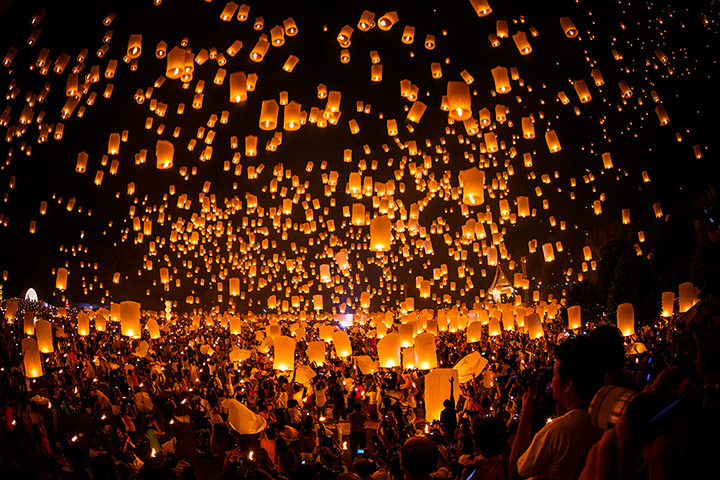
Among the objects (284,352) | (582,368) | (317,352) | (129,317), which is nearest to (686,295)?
(317,352)

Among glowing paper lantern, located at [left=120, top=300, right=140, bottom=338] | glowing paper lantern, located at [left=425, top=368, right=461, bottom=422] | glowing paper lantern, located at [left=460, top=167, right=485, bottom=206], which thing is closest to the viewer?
glowing paper lantern, located at [left=425, top=368, right=461, bottom=422]

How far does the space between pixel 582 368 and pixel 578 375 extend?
33 mm

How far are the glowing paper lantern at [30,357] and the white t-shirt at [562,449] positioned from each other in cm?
918

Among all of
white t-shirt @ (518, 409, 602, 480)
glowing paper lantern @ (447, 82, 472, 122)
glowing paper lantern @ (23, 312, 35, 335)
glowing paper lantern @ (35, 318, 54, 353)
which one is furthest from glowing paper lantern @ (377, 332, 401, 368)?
glowing paper lantern @ (23, 312, 35, 335)

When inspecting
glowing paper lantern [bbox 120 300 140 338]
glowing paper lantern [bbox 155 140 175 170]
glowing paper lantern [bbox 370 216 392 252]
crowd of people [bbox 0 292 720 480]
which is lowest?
crowd of people [bbox 0 292 720 480]

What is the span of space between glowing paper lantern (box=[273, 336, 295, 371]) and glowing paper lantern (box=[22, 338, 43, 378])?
417 cm

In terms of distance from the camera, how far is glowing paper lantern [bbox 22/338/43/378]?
8.55 metres

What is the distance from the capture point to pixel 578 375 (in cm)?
195

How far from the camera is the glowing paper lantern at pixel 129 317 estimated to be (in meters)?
11.2

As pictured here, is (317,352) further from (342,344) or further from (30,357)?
(30,357)

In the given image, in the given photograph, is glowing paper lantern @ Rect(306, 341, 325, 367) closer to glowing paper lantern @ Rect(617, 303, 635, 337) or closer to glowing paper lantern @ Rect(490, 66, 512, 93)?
glowing paper lantern @ Rect(490, 66, 512, 93)

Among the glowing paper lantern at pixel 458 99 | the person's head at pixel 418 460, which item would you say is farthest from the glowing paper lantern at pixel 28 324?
the person's head at pixel 418 460

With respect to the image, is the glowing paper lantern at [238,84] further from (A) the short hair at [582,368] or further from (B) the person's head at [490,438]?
(A) the short hair at [582,368]

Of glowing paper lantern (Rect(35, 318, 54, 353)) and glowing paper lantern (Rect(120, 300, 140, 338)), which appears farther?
glowing paper lantern (Rect(120, 300, 140, 338))
